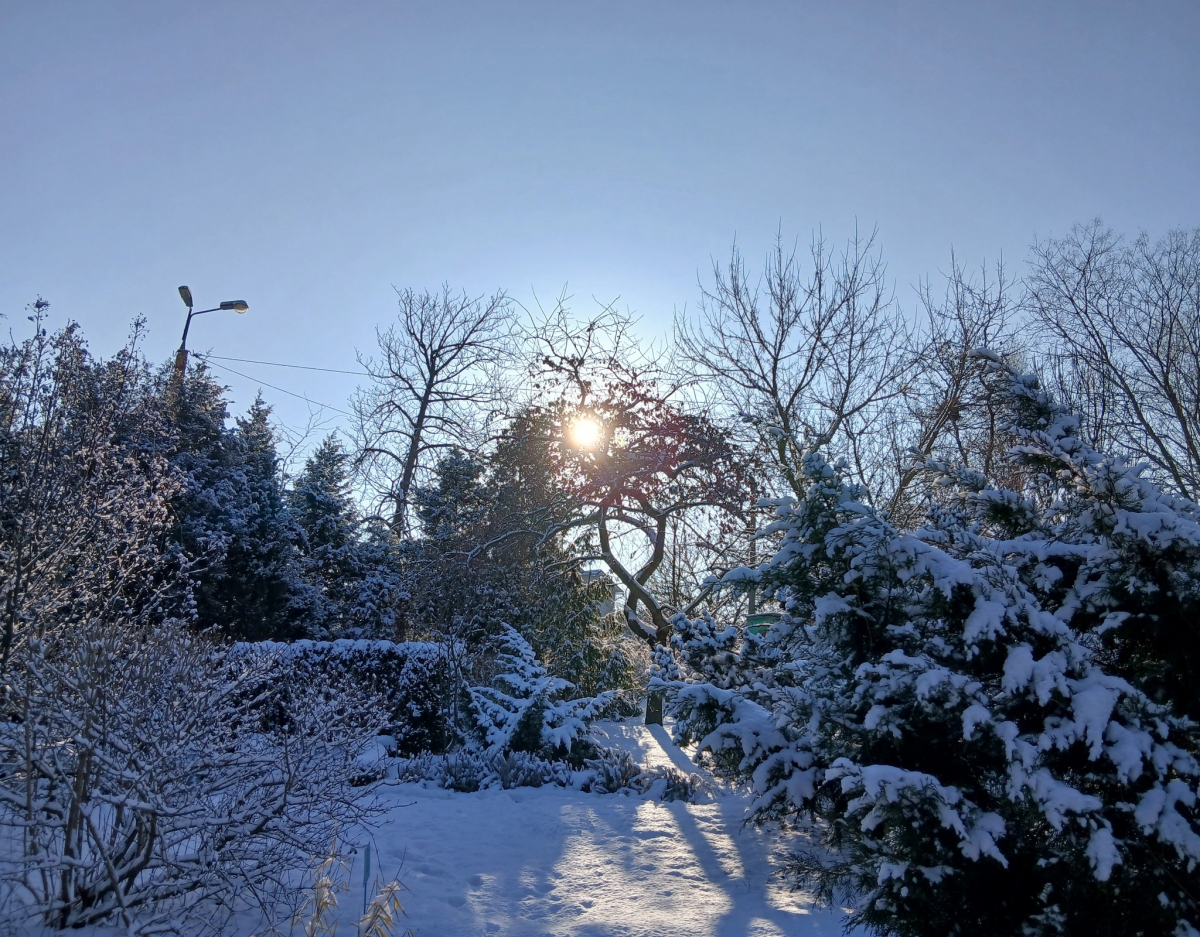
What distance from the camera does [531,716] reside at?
7.74 metres

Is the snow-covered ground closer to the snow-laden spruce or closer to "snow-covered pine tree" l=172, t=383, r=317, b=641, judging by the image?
the snow-laden spruce

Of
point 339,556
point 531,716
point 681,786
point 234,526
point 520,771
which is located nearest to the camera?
point 681,786

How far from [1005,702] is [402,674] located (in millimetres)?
7321

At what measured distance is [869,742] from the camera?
2.87 meters

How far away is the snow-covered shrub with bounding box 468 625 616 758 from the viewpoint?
7.57 m

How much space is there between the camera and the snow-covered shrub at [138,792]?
2.97 meters

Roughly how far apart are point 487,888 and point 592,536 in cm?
655

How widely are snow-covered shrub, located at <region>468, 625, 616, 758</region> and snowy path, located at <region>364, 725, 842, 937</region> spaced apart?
0.92m

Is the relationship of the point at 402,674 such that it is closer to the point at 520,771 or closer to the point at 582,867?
the point at 520,771

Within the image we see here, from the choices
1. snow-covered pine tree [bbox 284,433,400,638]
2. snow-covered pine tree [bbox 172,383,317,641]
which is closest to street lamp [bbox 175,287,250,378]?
snow-covered pine tree [bbox 172,383,317,641]

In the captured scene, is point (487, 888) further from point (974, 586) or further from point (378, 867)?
point (974, 586)

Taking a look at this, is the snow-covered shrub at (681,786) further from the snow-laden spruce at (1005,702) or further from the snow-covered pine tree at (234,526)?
the snow-covered pine tree at (234,526)

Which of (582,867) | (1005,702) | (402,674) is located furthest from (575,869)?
(402,674)

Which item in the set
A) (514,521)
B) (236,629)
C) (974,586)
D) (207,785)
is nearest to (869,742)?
(974,586)
